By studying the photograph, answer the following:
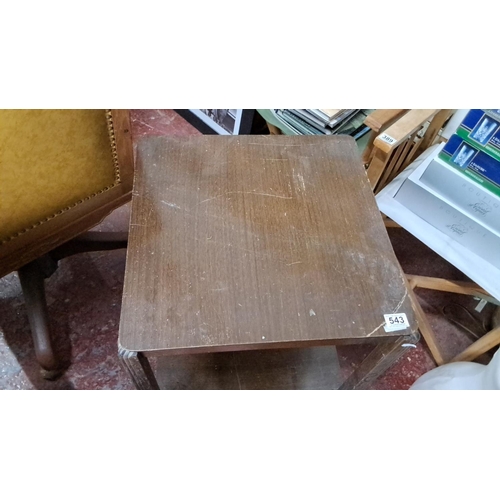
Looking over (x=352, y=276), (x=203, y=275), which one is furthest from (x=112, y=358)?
(x=352, y=276)

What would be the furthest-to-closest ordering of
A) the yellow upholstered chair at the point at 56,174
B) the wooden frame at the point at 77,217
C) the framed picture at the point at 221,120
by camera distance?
the framed picture at the point at 221,120, the wooden frame at the point at 77,217, the yellow upholstered chair at the point at 56,174

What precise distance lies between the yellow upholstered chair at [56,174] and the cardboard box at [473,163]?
0.74m

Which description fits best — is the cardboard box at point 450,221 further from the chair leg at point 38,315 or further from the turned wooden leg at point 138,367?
the chair leg at point 38,315

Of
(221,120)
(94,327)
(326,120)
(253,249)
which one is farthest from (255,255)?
(221,120)

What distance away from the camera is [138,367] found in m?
0.66

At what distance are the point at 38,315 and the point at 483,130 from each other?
115 cm

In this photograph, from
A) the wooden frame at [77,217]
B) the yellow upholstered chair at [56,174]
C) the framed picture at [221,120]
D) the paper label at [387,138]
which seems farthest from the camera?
the framed picture at [221,120]

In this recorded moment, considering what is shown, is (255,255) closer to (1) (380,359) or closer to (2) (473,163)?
(1) (380,359)

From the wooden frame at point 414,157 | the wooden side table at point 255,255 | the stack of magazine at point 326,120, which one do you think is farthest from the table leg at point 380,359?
the stack of magazine at point 326,120

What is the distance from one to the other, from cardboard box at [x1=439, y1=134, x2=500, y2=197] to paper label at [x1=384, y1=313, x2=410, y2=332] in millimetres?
477

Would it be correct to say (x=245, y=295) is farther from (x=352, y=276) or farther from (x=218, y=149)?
(x=218, y=149)

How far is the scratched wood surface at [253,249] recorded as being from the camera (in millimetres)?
654

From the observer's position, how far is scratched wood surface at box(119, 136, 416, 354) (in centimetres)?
65
